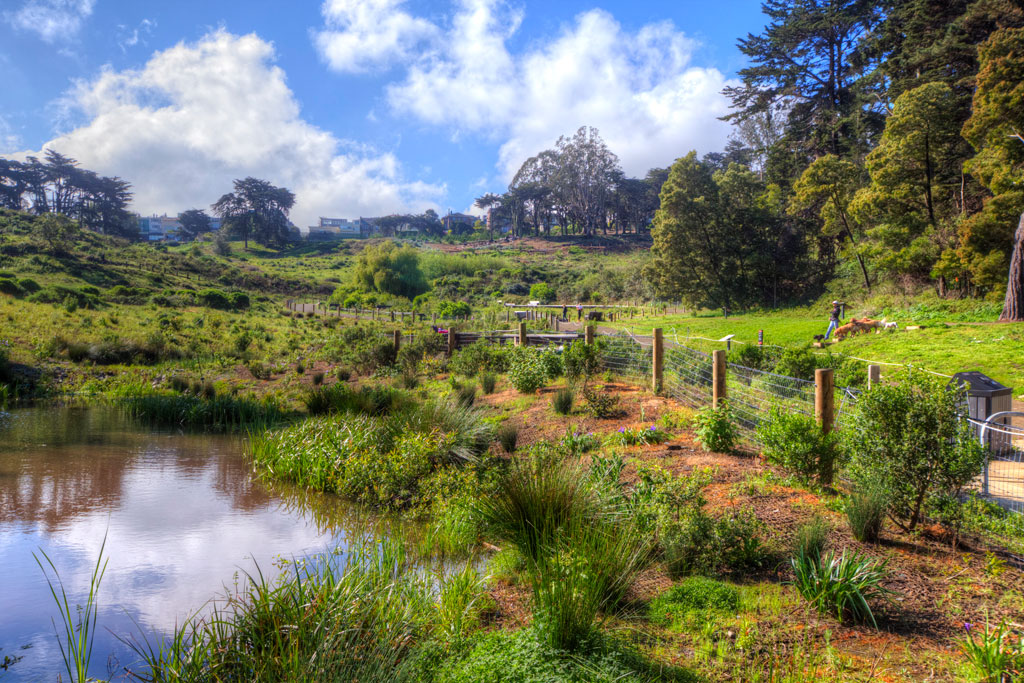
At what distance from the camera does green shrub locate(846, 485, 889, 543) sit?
4.53 m

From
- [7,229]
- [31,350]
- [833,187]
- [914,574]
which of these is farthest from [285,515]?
[7,229]

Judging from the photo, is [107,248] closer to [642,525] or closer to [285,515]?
[285,515]

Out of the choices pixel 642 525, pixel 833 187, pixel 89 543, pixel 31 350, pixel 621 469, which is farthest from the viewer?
pixel 833 187

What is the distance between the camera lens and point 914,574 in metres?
4.07

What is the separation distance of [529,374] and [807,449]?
699cm

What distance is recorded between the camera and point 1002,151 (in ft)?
63.1

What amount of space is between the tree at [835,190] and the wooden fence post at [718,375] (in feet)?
77.7

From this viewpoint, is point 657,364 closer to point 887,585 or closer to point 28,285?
point 887,585

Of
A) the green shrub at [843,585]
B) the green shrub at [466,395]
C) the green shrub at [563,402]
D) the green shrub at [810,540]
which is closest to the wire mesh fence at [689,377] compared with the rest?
the green shrub at [563,402]

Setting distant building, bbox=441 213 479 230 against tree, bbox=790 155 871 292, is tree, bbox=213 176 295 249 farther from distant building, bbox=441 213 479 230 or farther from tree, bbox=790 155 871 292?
tree, bbox=790 155 871 292

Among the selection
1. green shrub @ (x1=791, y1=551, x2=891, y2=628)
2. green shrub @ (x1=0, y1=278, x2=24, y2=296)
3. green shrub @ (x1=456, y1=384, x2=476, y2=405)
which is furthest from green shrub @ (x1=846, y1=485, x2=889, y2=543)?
green shrub @ (x1=0, y1=278, x2=24, y2=296)

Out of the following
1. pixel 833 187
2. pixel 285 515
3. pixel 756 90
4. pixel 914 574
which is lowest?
pixel 285 515

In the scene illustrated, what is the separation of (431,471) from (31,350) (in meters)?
21.5

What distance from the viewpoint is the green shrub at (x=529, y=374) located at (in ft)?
39.7
